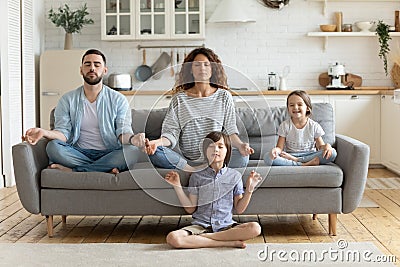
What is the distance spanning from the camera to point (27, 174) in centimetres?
421

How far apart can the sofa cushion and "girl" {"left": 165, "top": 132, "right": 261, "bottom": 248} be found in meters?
0.06

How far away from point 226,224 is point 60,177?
1.00 m

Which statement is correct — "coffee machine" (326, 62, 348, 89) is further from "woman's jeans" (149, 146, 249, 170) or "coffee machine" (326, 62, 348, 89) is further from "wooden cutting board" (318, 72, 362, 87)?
"woman's jeans" (149, 146, 249, 170)

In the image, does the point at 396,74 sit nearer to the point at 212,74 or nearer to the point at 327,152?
the point at 327,152

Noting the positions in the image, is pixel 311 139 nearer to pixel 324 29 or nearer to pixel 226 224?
pixel 226 224

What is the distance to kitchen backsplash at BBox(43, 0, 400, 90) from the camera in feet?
25.3

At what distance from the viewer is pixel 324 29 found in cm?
759

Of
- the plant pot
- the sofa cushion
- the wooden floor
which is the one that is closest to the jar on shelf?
the plant pot

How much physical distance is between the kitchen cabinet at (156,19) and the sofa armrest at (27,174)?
3413mm

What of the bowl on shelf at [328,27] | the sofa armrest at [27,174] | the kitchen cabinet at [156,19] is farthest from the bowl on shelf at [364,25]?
the sofa armrest at [27,174]

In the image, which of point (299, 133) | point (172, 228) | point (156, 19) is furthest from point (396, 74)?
point (172, 228)

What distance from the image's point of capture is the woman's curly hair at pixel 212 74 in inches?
169

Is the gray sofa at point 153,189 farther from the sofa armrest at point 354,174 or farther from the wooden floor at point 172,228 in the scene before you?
the wooden floor at point 172,228

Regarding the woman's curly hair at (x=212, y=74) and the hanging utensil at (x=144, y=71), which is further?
the hanging utensil at (x=144, y=71)
